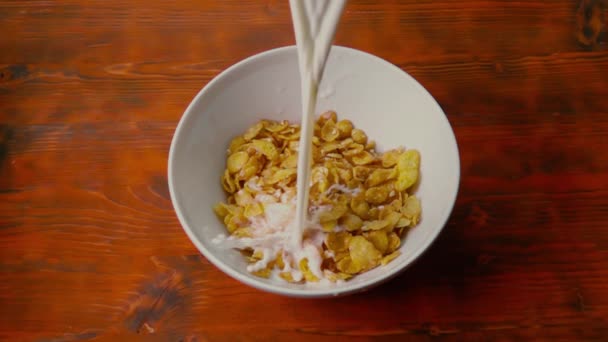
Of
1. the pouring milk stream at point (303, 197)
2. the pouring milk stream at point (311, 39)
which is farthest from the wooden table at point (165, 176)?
the pouring milk stream at point (311, 39)

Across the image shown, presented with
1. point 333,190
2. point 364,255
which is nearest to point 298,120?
point 333,190

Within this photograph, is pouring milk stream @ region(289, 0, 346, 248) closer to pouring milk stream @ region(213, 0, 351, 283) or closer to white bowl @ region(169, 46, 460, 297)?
pouring milk stream @ region(213, 0, 351, 283)

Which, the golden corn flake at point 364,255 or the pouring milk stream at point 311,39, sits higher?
the pouring milk stream at point 311,39

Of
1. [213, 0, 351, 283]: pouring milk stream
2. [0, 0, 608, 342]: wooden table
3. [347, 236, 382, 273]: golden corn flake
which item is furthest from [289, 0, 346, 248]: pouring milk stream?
[0, 0, 608, 342]: wooden table

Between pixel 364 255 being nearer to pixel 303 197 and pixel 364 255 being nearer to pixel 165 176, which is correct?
pixel 303 197

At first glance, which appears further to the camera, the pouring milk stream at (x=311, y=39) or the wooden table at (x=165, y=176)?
the wooden table at (x=165, y=176)

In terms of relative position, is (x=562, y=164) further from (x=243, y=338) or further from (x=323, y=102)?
(x=243, y=338)

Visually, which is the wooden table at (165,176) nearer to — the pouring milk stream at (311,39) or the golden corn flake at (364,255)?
the golden corn flake at (364,255)
